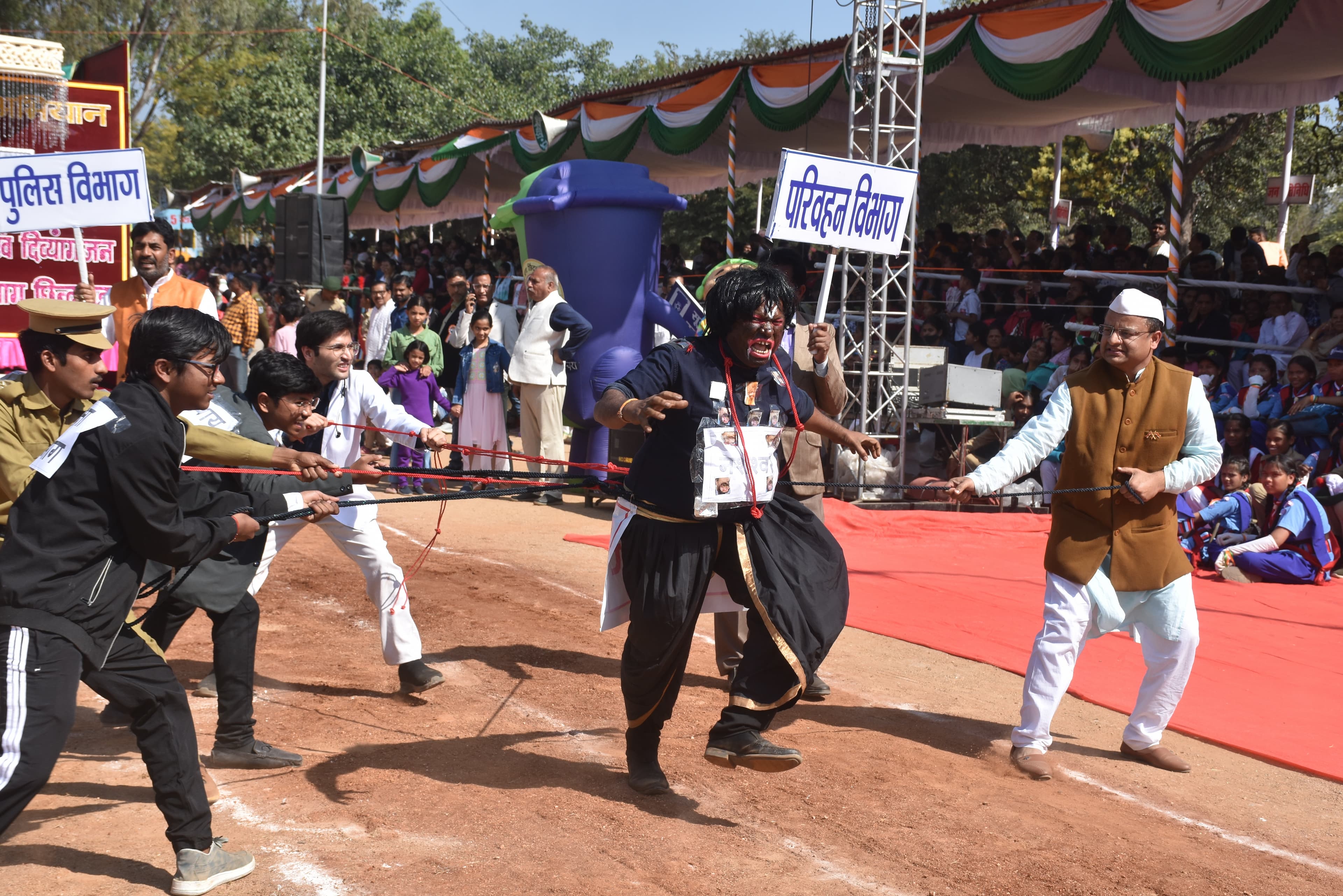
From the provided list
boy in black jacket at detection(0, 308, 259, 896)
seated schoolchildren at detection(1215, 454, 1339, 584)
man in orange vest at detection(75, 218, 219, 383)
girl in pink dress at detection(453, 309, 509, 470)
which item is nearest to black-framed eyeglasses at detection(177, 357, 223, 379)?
boy in black jacket at detection(0, 308, 259, 896)

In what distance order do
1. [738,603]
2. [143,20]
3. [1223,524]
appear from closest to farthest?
1. [738,603]
2. [1223,524]
3. [143,20]

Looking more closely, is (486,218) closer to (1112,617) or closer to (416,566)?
(416,566)

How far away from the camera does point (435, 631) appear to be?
256 inches

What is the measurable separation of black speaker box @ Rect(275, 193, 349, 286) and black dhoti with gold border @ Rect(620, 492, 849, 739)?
41.8 ft

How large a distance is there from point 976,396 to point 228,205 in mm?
25788

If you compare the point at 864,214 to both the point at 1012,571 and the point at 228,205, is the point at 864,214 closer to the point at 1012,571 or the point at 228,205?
the point at 1012,571

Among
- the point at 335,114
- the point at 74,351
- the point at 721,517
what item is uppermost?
the point at 335,114

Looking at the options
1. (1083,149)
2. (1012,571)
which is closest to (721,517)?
(1012,571)

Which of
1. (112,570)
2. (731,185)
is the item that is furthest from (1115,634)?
(731,185)

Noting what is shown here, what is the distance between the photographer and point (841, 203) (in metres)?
9.55

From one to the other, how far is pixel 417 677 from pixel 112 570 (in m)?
2.25

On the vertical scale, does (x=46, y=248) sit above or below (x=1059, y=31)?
below

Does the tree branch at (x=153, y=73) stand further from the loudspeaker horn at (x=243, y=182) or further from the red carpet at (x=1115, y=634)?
the red carpet at (x=1115, y=634)

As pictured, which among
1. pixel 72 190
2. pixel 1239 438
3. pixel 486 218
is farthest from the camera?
pixel 486 218
